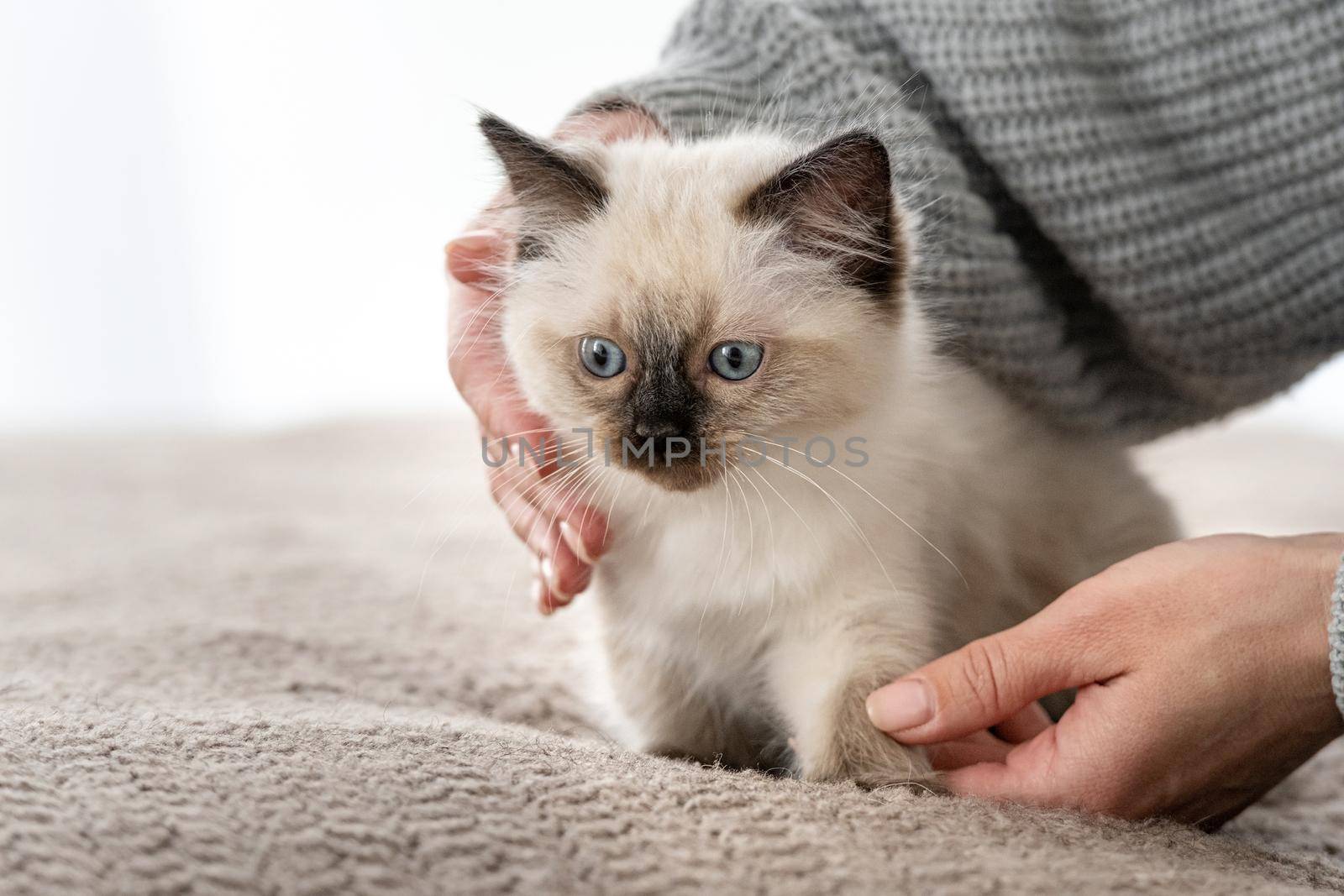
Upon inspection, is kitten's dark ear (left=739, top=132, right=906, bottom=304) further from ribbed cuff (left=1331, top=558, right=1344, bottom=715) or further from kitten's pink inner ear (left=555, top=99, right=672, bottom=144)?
ribbed cuff (left=1331, top=558, right=1344, bottom=715)

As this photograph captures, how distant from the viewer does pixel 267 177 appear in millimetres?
4207

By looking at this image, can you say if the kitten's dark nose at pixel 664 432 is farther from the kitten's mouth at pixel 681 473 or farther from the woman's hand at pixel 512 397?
the woman's hand at pixel 512 397

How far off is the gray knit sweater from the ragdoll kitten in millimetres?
129

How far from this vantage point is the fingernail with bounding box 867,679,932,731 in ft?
3.54

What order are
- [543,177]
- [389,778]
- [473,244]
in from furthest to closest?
[473,244]
[543,177]
[389,778]

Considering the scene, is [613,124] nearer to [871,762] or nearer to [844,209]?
[844,209]

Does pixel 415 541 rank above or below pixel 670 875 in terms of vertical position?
below

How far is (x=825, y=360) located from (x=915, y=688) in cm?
35

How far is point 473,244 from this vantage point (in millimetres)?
1396

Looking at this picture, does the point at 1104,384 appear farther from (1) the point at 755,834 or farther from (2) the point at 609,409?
(1) the point at 755,834

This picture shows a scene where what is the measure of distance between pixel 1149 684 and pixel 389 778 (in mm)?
731

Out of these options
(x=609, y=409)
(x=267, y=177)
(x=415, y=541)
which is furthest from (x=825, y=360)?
(x=267, y=177)

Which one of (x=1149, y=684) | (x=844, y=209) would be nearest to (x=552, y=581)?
(x=844, y=209)

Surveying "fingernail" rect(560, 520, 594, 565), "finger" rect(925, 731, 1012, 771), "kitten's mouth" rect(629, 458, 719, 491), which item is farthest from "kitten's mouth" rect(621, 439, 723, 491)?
"finger" rect(925, 731, 1012, 771)
